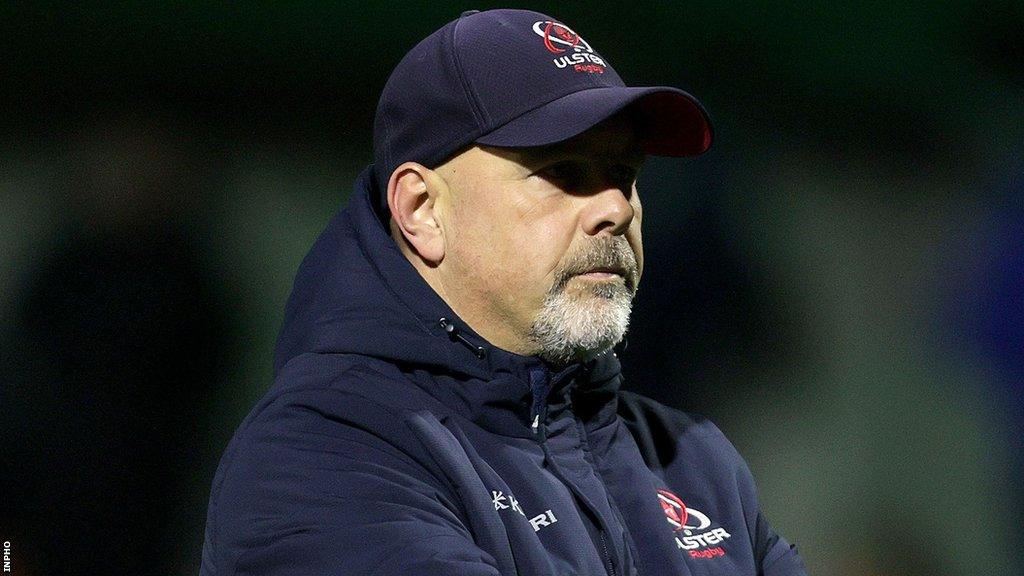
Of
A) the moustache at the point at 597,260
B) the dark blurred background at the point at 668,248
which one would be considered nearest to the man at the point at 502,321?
the moustache at the point at 597,260

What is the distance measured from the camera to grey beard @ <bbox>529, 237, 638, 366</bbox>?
1188 mm

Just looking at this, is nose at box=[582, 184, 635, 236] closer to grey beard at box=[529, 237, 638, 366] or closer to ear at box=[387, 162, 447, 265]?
grey beard at box=[529, 237, 638, 366]

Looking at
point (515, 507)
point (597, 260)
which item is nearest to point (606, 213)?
point (597, 260)

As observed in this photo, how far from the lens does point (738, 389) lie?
2.16 metres

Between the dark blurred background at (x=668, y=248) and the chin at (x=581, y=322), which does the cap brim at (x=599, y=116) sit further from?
the dark blurred background at (x=668, y=248)

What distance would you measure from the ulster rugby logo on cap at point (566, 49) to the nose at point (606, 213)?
0.12m

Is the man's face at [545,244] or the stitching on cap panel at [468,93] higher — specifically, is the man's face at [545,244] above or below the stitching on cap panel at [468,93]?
below

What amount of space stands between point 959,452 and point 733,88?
749mm

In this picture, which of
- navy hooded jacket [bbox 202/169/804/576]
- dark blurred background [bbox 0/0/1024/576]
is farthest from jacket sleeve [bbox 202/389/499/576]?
dark blurred background [bbox 0/0/1024/576]

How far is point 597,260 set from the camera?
119 centimetres

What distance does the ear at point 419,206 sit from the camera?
4.04ft

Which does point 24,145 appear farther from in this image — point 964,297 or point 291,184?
point 964,297

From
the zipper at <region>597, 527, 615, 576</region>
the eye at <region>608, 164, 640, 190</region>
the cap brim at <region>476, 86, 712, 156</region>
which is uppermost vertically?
the cap brim at <region>476, 86, 712, 156</region>

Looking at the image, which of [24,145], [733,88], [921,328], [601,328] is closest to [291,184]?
[24,145]
